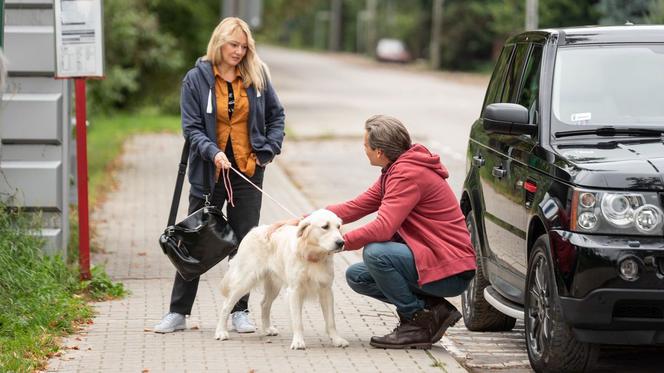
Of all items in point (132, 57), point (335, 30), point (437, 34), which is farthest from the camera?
point (335, 30)

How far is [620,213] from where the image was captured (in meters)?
6.22

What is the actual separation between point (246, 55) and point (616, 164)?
2.62m

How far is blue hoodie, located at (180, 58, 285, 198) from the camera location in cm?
791

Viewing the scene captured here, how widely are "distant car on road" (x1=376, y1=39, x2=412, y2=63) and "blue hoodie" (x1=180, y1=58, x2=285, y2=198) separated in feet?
252

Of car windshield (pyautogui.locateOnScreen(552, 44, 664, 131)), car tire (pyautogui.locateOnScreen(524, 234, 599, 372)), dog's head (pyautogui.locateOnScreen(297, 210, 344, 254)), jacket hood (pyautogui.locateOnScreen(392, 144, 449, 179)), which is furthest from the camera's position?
jacket hood (pyautogui.locateOnScreen(392, 144, 449, 179))

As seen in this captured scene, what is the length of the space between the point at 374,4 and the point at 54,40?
9807 centimetres

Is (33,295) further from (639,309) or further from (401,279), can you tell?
(639,309)

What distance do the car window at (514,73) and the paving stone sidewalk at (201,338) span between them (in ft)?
5.30

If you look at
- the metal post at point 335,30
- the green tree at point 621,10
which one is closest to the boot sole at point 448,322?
the green tree at point 621,10

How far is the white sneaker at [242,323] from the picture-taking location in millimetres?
8109

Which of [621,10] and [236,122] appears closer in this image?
[236,122]

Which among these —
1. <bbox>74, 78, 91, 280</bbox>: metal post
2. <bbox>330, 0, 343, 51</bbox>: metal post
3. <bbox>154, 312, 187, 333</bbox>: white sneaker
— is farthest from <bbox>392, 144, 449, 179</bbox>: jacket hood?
<bbox>330, 0, 343, 51</bbox>: metal post

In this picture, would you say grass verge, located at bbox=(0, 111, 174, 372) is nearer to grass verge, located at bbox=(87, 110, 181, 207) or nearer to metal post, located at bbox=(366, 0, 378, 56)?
grass verge, located at bbox=(87, 110, 181, 207)

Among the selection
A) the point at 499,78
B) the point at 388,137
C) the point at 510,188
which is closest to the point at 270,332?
the point at 388,137
